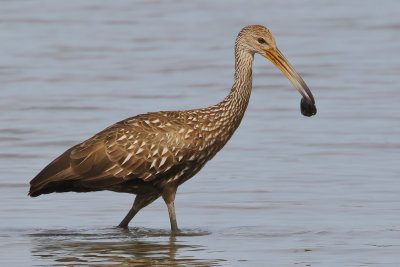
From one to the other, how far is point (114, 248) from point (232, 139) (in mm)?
5030

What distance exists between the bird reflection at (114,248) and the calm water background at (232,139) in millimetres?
17

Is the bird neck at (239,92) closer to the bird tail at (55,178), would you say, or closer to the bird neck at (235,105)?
the bird neck at (235,105)

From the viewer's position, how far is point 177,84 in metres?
19.6

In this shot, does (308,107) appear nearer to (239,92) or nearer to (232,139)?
(239,92)

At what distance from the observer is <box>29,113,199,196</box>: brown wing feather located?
1107 cm

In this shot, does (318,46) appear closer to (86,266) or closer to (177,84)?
(177,84)

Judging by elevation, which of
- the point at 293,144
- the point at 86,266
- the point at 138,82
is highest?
the point at 138,82

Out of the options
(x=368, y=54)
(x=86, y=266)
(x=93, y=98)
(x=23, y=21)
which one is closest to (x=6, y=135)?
(x=93, y=98)

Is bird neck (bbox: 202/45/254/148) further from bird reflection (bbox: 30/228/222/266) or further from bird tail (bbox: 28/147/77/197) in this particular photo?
bird tail (bbox: 28/147/77/197)

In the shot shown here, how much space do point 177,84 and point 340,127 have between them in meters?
4.10

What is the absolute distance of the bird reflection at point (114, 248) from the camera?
10.2m

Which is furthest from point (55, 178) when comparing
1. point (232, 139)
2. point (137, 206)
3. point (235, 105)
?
point (232, 139)

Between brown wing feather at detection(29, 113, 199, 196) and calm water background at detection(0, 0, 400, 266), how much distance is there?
49 centimetres

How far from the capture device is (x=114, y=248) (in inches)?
424
